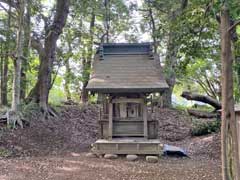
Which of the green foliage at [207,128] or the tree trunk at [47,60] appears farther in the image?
the tree trunk at [47,60]

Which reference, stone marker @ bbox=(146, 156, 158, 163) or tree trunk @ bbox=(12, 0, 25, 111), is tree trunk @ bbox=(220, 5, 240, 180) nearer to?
stone marker @ bbox=(146, 156, 158, 163)

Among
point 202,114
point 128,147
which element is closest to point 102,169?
point 128,147

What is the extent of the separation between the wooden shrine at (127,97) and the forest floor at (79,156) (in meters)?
0.64

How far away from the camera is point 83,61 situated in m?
22.9

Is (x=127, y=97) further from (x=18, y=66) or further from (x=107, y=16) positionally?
(x=107, y=16)

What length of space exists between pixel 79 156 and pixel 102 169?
2080 millimetres

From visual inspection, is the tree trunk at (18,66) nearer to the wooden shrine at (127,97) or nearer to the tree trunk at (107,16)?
the wooden shrine at (127,97)

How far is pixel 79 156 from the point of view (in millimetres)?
10656

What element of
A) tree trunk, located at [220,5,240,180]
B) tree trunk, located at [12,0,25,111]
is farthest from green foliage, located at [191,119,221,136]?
tree trunk, located at [220,5,240,180]

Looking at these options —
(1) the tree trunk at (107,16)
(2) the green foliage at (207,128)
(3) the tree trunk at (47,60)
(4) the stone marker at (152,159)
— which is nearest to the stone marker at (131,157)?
(4) the stone marker at (152,159)

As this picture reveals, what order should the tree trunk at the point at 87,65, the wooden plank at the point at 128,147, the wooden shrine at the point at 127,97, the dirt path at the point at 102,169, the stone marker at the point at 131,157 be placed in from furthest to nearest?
the tree trunk at the point at 87,65
the wooden shrine at the point at 127,97
the wooden plank at the point at 128,147
the stone marker at the point at 131,157
the dirt path at the point at 102,169

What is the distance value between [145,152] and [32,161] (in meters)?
3.37

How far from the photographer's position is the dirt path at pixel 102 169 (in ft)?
25.5

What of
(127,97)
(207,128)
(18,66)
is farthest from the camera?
(207,128)
